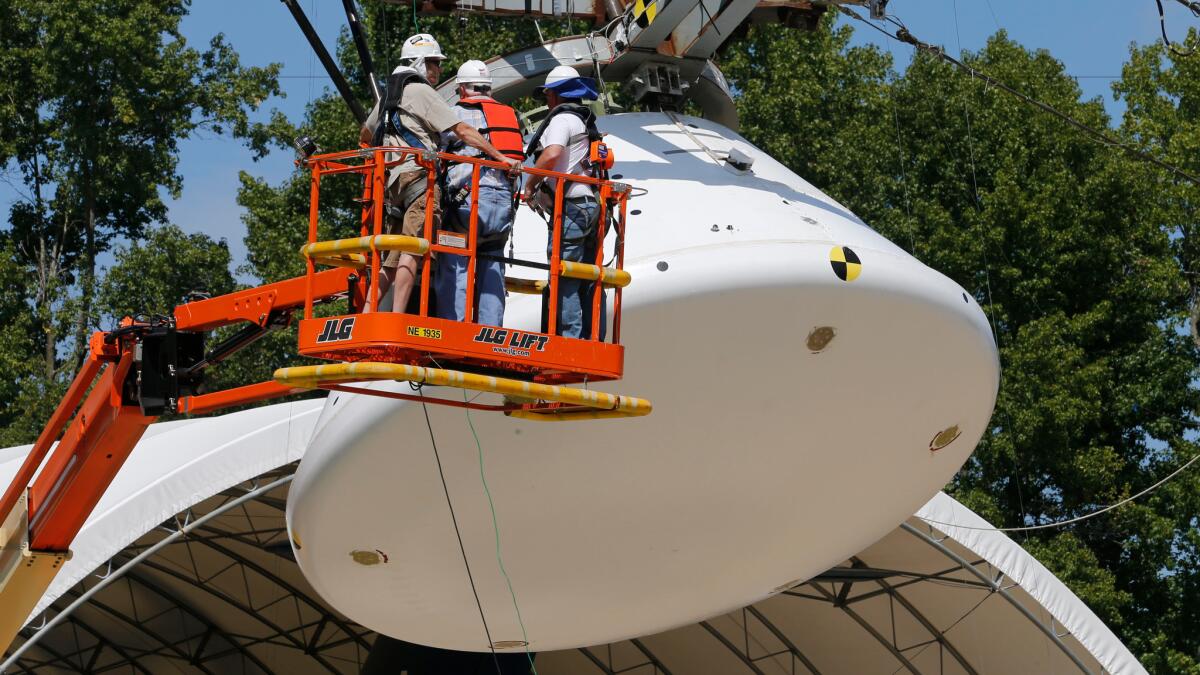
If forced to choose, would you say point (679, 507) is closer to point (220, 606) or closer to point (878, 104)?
point (220, 606)

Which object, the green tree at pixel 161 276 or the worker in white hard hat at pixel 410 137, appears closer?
the worker in white hard hat at pixel 410 137

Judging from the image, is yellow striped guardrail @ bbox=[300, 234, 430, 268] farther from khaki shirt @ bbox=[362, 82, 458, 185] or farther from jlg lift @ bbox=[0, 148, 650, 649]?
khaki shirt @ bbox=[362, 82, 458, 185]

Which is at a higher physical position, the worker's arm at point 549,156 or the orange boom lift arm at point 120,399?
the worker's arm at point 549,156

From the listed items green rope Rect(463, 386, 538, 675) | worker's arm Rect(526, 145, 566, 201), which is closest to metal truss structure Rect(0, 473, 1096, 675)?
green rope Rect(463, 386, 538, 675)

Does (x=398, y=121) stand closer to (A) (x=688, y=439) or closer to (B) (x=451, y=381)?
(B) (x=451, y=381)

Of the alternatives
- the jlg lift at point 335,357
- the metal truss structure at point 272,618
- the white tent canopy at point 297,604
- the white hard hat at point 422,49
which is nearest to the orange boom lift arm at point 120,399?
the jlg lift at point 335,357

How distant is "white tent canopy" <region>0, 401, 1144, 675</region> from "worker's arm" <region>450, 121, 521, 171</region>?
897 centimetres

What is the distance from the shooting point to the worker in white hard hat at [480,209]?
32.4ft

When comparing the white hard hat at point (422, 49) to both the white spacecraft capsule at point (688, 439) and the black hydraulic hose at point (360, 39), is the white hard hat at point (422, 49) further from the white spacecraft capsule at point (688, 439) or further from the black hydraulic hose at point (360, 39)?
the white spacecraft capsule at point (688, 439)

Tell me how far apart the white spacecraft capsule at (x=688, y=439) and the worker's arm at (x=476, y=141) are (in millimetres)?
1307

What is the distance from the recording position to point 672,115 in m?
14.3

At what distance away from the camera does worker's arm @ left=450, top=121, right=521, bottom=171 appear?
9.92 metres

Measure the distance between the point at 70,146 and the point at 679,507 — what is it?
1402 inches

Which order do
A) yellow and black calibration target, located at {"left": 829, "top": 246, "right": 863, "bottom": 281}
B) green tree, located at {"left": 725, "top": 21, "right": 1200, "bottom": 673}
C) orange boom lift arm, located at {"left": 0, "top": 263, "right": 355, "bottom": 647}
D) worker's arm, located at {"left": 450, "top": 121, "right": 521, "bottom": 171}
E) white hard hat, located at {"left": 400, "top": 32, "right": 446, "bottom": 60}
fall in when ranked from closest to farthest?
1. worker's arm, located at {"left": 450, "top": 121, "right": 521, "bottom": 171}
2. white hard hat, located at {"left": 400, "top": 32, "right": 446, "bottom": 60}
3. yellow and black calibration target, located at {"left": 829, "top": 246, "right": 863, "bottom": 281}
4. orange boom lift arm, located at {"left": 0, "top": 263, "right": 355, "bottom": 647}
5. green tree, located at {"left": 725, "top": 21, "right": 1200, "bottom": 673}
